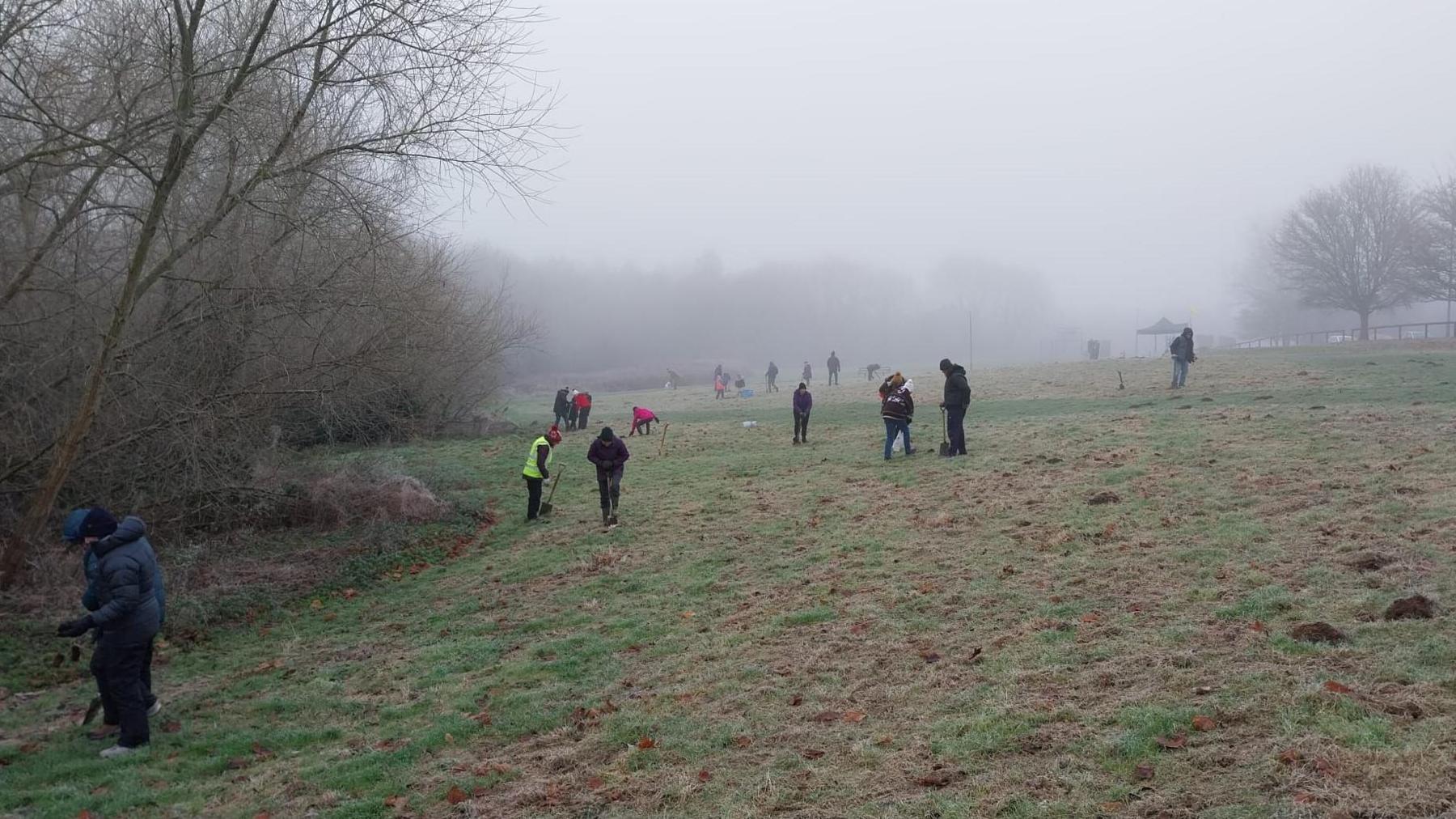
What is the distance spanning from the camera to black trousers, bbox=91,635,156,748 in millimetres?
7621

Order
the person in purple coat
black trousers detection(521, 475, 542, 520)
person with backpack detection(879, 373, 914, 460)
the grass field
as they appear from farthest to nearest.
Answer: the person in purple coat, person with backpack detection(879, 373, 914, 460), black trousers detection(521, 475, 542, 520), the grass field

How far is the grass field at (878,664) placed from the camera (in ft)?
18.0

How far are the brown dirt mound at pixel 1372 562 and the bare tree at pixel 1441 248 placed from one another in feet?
178

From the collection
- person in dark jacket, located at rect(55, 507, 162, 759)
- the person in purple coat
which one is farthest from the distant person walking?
person in dark jacket, located at rect(55, 507, 162, 759)

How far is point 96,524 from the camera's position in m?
7.72

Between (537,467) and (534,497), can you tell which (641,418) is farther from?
(537,467)

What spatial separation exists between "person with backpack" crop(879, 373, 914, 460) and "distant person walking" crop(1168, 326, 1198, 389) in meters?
11.2

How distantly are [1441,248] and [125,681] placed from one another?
212 ft

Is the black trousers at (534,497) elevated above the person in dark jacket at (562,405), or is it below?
below

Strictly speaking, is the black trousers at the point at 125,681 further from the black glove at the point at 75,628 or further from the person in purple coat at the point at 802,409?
the person in purple coat at the point at 802,409

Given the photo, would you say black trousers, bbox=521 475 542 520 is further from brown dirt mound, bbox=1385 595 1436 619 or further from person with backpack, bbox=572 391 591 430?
person with backpack, bbox=572 391 591 430

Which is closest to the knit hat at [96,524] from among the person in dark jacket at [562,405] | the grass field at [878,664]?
the grass field at [878,664]

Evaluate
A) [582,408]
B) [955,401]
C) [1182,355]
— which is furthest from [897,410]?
[582,408]

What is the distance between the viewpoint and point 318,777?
694cm
